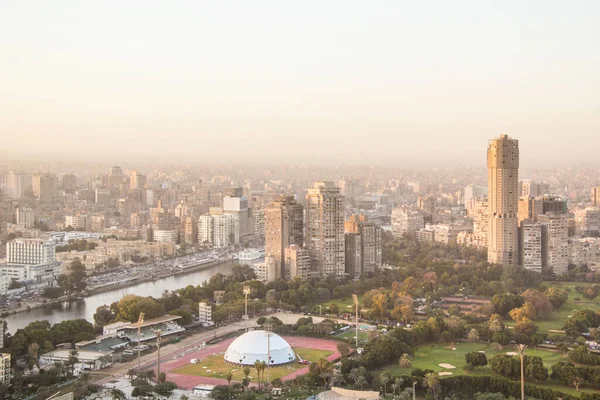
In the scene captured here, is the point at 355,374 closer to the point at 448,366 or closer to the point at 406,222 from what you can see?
the point at 448,366

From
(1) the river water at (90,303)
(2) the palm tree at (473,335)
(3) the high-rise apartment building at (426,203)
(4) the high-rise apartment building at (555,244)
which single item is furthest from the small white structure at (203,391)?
(3) the high-rise apartment building at (426,203)

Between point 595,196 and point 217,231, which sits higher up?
point 595,196

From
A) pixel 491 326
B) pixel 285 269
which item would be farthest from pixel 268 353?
pixel 285 269

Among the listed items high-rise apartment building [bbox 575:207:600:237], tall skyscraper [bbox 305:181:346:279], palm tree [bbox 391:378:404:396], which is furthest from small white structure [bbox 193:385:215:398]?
high-rise apartment building [bbox 575:207:600:237]

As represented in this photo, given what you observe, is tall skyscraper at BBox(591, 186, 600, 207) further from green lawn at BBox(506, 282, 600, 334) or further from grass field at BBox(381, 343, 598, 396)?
grass field at BBox(381, 343, 598, 396)

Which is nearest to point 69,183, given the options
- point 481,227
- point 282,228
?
point 282,228

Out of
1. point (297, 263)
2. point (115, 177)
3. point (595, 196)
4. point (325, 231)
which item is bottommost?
point (297, 263)
